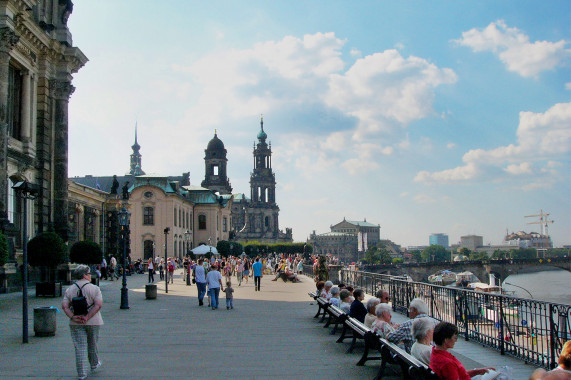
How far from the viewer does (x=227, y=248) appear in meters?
71.6

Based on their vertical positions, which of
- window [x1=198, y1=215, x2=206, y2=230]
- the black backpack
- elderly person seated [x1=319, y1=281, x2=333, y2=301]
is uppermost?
window [x1=198, y1=215, x2=206, y2=230]

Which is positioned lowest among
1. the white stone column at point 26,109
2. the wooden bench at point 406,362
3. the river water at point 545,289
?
the river water at point 545,289

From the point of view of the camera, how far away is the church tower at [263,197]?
142 m

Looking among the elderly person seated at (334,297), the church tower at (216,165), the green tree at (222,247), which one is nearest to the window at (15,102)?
the elderly person seated at (334,297)

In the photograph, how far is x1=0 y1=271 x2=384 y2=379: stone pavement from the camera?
891 cm

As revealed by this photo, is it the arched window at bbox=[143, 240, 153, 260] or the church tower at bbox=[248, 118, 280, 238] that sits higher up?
the church tower at bbox=[248, 118, 280, 238]

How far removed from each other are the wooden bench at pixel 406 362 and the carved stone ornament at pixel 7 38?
18555mm

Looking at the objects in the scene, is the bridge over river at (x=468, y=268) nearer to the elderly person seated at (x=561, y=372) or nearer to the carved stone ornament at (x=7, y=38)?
the carved stone ornament at (x=7, y=38)

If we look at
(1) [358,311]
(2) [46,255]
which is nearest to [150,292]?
(2) [46,255]

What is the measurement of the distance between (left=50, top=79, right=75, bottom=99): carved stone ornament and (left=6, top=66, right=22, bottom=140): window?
215 centimetres

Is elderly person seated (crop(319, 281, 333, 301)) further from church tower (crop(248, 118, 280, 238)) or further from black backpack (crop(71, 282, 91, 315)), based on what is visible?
church tower (crop(248, 118, 280, 238))

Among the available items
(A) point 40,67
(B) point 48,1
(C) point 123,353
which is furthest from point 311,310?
(B) point 48,1

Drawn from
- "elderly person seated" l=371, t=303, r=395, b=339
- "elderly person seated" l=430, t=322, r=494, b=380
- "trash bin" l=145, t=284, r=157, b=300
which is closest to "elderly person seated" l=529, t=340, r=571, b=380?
"elderly person seated" l=430, t=322, r=494, b=380

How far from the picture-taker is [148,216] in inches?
2437
